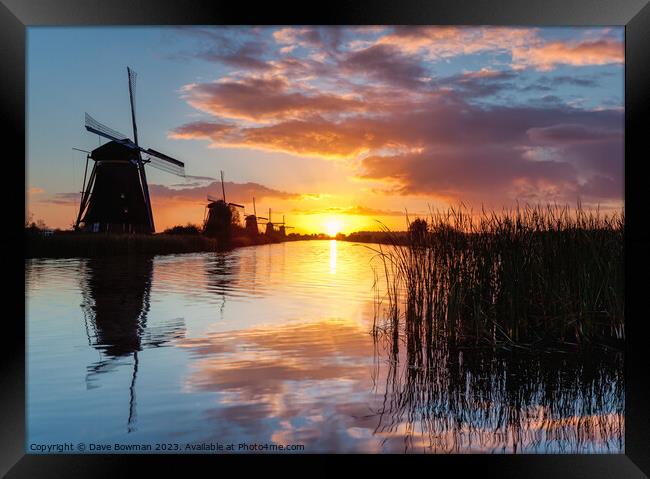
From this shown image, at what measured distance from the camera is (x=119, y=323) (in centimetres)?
660

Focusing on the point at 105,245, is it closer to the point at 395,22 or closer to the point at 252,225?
the point at 395,22

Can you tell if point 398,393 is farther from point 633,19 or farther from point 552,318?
point 633,19

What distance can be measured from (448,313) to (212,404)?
2.31 meters

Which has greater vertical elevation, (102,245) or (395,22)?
(395,22)

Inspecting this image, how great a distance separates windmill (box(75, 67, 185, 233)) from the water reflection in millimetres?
6378

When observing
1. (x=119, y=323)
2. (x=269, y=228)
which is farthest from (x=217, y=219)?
(x=119, y=323)

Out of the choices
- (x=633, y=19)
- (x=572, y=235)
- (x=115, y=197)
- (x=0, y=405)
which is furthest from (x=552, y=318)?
(x=115, y=197)

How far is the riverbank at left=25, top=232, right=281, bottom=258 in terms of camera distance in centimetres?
1445

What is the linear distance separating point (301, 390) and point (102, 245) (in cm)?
1342

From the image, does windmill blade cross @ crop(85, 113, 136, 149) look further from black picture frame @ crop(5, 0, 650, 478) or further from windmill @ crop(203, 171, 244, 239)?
black picture frame @ crop(5, 0, 650, 478)

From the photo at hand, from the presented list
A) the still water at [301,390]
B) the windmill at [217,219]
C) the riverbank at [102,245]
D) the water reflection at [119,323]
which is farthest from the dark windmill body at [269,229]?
the still water at [301,390]

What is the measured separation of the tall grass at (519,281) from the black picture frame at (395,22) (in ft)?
6.33

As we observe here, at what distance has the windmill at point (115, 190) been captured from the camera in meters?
18.4

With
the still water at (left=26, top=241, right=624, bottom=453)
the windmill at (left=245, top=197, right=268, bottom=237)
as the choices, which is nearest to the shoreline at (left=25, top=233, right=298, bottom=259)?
the still water at (left=26, top=241, right=624, bottom=453)
